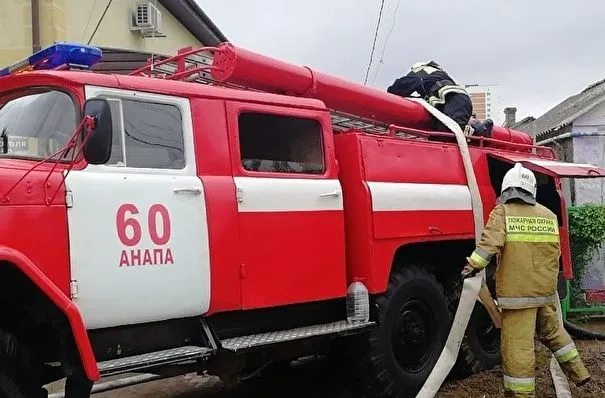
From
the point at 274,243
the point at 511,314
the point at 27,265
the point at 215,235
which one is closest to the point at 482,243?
the point at 511,314

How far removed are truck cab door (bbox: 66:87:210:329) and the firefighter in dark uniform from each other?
3.31m

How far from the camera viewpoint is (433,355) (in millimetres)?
6094


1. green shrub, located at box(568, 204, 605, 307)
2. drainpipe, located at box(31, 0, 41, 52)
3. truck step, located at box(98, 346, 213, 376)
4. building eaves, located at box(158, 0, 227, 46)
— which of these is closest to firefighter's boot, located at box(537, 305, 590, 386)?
truck step, located at box(98, 346, 213, 376)

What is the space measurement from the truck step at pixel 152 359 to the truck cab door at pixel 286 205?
0.51m

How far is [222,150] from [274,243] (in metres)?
0.73

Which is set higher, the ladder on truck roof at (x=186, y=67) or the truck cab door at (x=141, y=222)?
the ladder on truck roof at (x=186, y=67)

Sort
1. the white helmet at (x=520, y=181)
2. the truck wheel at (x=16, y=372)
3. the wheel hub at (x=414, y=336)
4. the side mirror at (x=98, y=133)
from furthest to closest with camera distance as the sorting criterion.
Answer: the wheel hub at (x=414, y=336) < the white helmet at (x=520, y=181) < the side mirror at (x=98, y=133) < the truck wheel at (x=16, y=372)

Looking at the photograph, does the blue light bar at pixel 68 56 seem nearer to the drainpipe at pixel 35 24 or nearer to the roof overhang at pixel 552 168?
the roof overhang at pixel 552 168

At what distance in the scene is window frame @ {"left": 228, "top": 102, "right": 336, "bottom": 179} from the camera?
4785 millimetres

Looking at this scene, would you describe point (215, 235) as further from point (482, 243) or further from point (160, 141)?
point (482, 243)

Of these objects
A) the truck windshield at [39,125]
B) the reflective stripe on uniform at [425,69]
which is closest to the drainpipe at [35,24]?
the reflective stripe on uniform at [425,69]

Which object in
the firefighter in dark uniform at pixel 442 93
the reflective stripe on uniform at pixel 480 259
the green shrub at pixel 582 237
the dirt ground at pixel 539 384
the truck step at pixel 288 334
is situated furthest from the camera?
the green shrub at pixel 582 237

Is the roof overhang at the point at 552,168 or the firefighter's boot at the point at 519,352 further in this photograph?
the roof overhang at the point at 552,168

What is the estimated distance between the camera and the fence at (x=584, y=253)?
29.3 feet
